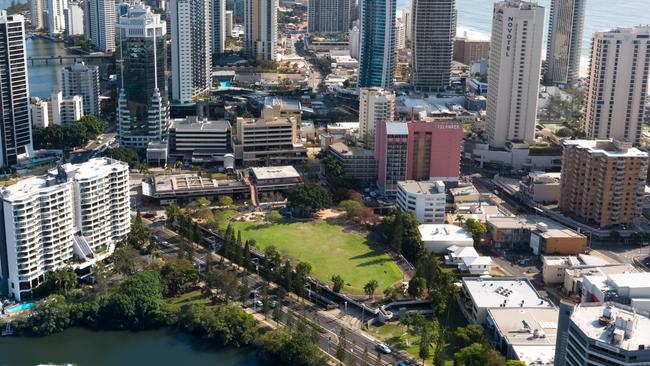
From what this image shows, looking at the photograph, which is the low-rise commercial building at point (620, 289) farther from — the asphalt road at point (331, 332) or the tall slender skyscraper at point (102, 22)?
the tall slender skyscraper at point (102, 22)

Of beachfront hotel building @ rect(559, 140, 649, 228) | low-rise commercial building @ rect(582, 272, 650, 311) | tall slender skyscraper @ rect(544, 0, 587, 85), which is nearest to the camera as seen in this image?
low-rise commercial building @ rect(582, 272, 650, 311)

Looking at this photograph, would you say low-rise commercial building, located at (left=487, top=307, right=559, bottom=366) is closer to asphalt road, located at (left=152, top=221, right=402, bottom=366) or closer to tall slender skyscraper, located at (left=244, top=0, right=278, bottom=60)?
asphalt road, located at (left=152, top=221, right=402, bottom=366)

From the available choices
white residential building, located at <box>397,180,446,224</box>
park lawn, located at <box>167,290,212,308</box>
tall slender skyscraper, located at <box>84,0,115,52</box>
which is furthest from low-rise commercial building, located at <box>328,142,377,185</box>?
tall slender skyscraper, located at <box>84,0,115,52</box>

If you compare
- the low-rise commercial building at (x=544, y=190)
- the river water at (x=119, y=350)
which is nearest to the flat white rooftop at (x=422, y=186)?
the low-rise commercial building at (x=544, y=190)

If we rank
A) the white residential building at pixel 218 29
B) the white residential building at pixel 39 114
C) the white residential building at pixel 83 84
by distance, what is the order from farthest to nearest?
the white residential building at pixel 218 29
the white residential building at pixel 83 84
the white residential building at pixel 39 114

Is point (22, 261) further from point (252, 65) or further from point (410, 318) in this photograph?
point (252, 65)

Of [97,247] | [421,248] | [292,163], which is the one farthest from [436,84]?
[97,247]
